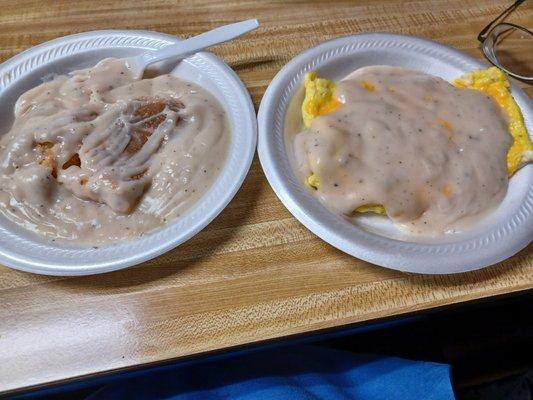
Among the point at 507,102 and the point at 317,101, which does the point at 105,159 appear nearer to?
the point at 317,101

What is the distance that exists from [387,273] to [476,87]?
59 cm

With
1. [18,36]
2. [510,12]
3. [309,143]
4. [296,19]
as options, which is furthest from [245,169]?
[510,12]

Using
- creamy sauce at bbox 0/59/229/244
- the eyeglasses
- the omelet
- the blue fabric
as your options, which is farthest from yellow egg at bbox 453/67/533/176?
creamy sauce at bbox 0/59/229/244

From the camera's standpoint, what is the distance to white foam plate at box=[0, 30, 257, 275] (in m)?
0.95

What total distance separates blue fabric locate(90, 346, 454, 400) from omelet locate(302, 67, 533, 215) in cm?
34

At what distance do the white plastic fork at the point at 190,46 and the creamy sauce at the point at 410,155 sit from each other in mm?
330

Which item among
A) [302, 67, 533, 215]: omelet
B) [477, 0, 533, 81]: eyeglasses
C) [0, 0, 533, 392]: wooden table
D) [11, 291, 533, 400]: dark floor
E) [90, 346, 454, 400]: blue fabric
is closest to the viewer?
[0, 0, 533, 392]: wooden table

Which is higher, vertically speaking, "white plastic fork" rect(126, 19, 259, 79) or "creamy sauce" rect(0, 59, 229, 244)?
"white plastic fork" rect(126, 19, 259, 79)

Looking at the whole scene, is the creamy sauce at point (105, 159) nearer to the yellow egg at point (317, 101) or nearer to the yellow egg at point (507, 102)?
the yellow egg at point (317, 101)

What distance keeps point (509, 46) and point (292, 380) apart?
1.15 meters

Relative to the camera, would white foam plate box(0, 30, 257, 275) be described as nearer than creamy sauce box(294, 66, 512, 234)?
Yes

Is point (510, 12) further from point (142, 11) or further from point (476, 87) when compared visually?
point (142, 11)

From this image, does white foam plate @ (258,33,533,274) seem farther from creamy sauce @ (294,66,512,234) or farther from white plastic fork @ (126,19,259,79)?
white plastic fork @ (126,19,259,79)

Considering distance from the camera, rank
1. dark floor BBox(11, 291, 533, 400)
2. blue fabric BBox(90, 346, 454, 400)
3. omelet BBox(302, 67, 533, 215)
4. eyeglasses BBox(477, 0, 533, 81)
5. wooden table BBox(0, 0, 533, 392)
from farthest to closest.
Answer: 1. eyeglasses BBox(477, 0, 533, 81)
2. dark floor BBox(11, 291, 533, 400)
3. omelet BBox(302, 67, 533, 215)
4. blue fabric BBox(90, 346, 454, 400)
5. wooden table BBox(0, 0, 533, 392)
